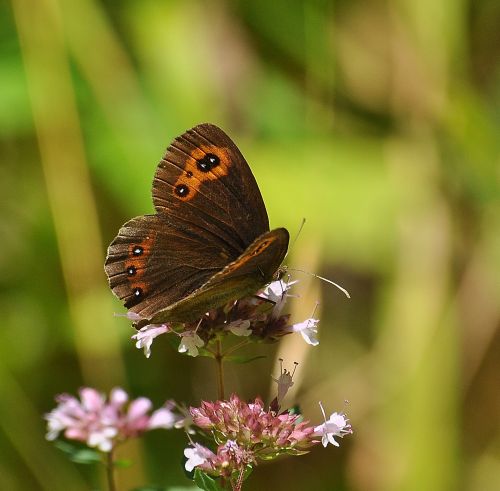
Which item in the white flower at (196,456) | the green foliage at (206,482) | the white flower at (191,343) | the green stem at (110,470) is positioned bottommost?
the green stem at (110,470)

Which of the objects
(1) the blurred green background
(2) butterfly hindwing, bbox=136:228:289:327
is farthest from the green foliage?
(1) the blurred green background

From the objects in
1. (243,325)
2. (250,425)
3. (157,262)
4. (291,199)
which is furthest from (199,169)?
(291,199)

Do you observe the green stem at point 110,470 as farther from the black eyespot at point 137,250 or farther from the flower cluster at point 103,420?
the black eyespot at point 137,250

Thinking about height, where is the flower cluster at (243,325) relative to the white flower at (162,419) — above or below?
above

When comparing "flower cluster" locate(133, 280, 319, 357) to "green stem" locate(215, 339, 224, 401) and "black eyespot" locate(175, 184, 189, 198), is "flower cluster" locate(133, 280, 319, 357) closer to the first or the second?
"green stem" locate(215, 339, 224, 401)

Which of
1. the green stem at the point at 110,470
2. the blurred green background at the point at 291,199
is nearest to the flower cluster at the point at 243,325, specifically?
the green stem at the point at 110,470

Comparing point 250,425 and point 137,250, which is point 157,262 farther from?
point 250,425
